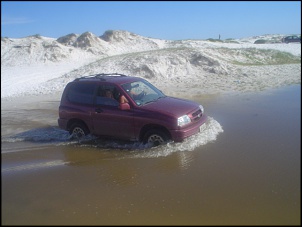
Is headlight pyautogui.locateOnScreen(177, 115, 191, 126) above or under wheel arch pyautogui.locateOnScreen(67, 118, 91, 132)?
above

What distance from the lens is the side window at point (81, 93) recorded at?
30.5ft

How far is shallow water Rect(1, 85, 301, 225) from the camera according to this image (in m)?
4.90

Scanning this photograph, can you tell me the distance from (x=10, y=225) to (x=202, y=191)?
298 cm

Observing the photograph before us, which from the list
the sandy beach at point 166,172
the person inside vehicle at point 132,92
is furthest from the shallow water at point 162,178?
the person inside vehicle at point 132,92

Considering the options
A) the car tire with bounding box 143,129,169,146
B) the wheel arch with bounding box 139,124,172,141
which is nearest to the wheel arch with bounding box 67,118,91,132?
the wheel arch with bounding box 139,124,172,141

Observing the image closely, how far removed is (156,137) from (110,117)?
4.60ft

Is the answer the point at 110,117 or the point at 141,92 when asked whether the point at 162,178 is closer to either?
the point at 110,117

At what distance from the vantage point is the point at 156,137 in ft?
26.9

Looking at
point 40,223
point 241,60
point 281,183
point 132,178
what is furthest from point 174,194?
point 241,60

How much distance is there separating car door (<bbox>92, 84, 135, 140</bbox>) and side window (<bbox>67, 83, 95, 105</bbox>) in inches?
9.8

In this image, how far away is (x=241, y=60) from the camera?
29.0 m

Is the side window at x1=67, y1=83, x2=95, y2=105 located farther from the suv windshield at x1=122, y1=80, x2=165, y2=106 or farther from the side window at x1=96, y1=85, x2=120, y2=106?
the suv windshield at x1=122, y1=80, x2=165, y2=106

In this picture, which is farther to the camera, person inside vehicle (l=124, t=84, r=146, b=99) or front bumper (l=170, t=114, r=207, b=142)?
person inside vehicle (l=124, t=84, r=146, b=99)

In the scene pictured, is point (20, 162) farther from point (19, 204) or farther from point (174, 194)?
point (174, 194)
